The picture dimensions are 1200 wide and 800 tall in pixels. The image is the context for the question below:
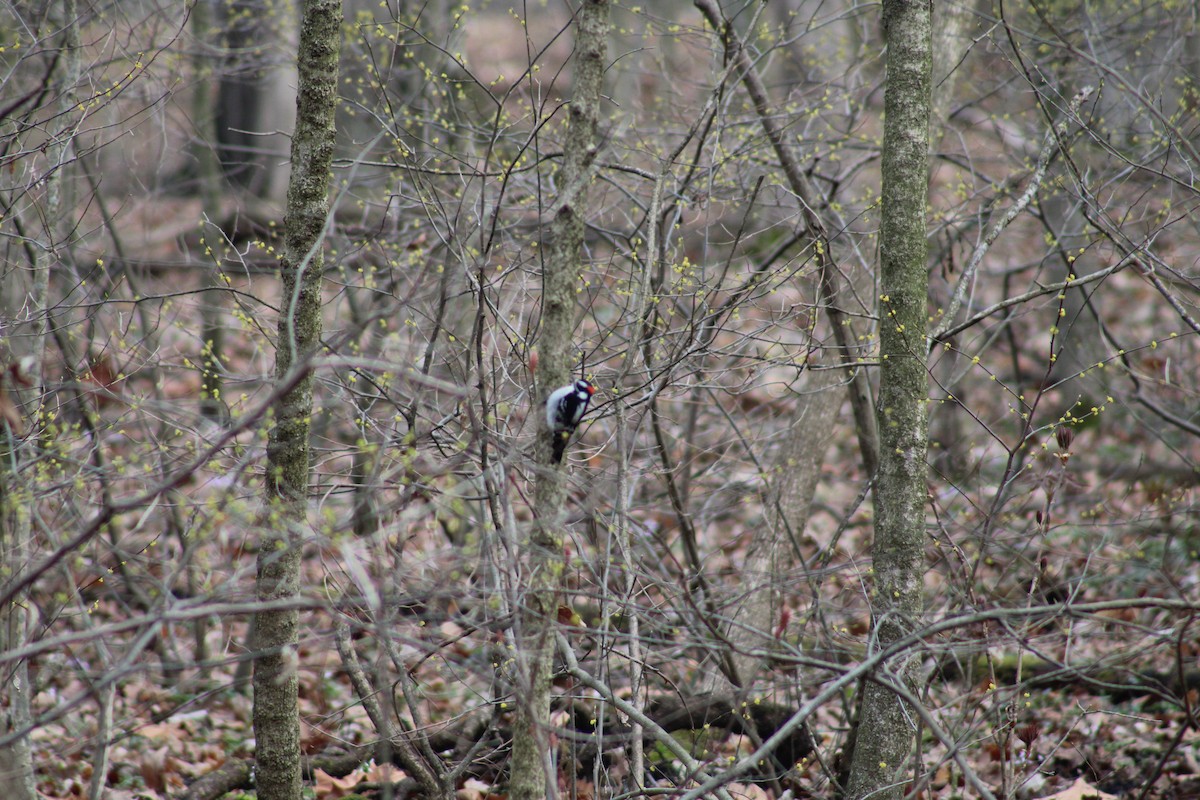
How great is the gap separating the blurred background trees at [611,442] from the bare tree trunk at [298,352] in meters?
0.18

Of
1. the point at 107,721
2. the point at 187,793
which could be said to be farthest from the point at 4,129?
the point at 187,793

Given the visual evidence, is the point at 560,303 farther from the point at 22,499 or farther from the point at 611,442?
the point at 22,499

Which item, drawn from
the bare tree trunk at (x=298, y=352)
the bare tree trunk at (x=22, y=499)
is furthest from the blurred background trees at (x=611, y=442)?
the bare tree trunk at (x=298, y=352)

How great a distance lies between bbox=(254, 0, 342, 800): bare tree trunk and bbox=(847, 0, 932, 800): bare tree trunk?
2486 millimetres

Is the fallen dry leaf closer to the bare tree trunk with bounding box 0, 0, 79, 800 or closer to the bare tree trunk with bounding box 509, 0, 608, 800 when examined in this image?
the bare tree trunk with bounding box 509, 0, 608, 800

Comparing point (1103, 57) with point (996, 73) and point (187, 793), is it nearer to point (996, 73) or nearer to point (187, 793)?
point (996, 73)

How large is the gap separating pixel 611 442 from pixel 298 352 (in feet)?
6.64

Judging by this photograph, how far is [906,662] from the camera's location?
4.14 m

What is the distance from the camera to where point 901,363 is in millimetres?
4367

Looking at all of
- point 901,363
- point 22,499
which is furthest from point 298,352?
point 901,363

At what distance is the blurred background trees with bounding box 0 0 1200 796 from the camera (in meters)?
3.67

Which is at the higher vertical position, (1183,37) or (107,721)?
(1183,37)

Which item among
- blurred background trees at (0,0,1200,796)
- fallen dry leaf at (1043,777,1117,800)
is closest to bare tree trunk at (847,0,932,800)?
blurred background trees at (0,0,1200,796)

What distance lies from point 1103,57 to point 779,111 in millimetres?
2925
